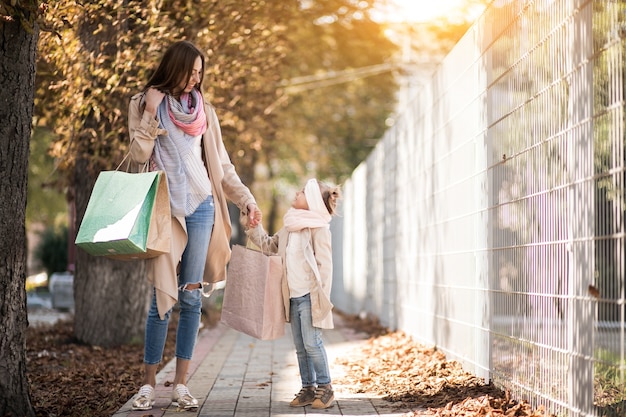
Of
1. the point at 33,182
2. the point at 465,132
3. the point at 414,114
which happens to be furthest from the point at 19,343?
the point at 33,182

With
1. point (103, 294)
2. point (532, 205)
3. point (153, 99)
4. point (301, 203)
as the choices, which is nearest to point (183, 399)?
point (301, 203)

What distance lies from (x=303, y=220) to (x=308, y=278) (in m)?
0.36

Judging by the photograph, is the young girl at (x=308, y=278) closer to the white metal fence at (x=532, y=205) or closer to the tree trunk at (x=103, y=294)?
the white metal fence at (x=532, y=205)

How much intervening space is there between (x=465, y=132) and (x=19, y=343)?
3576 millimetres

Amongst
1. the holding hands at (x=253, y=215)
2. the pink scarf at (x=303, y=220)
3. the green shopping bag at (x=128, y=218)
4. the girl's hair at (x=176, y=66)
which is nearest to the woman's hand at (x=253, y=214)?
the holding hands at (x=253, y=215)

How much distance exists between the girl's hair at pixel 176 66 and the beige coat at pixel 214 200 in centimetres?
17

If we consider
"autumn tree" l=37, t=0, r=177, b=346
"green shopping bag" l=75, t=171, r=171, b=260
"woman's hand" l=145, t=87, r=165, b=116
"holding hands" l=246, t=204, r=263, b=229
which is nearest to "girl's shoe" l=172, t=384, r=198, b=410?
"green shopping bag" l=75, t=171, r=171, b=260

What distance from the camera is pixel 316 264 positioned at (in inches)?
233

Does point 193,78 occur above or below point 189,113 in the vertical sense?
above

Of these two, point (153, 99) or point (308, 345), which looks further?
point (308, 345)

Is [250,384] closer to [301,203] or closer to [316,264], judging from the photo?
[316,264]

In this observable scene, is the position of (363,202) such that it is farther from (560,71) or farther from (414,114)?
(560,71)

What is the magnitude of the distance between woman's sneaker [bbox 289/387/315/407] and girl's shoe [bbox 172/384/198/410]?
62 cm

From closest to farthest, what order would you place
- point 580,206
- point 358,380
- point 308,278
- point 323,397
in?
point 580,206
point 323,397
point 308,278
point 358,380
